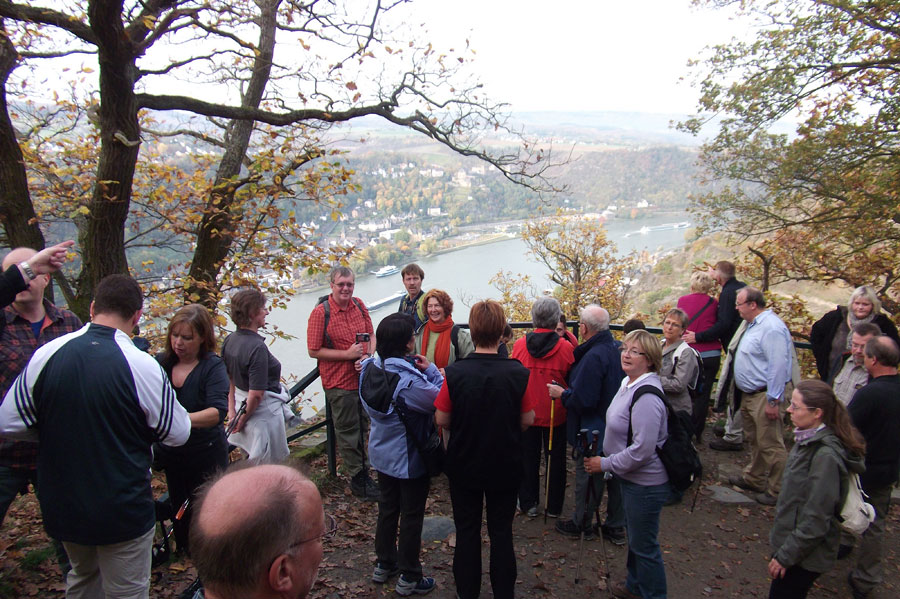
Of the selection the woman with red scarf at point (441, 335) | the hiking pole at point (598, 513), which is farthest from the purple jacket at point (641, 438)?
the woman with red scarf at point (441, 335)

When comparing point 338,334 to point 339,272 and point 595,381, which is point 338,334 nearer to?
point 339,272

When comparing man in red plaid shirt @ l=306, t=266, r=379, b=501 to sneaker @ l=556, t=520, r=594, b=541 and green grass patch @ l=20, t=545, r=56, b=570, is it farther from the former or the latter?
green grass patch @ l=20, t=545, r=56, b=570

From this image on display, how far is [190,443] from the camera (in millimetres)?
3365

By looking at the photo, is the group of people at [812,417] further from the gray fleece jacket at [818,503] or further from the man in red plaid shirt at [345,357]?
the man in red plaid shirt at [345,357]

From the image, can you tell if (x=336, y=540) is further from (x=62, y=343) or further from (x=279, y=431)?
(x=62, y=343)

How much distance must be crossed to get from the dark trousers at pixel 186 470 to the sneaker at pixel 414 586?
146 cm

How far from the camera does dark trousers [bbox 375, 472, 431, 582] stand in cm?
345

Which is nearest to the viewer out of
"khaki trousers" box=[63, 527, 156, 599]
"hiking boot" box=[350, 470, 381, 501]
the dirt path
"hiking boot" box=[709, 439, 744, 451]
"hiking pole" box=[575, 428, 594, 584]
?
"khaki trousers" box=[63, 527, 156, 599]

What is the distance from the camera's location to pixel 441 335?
4711 mm

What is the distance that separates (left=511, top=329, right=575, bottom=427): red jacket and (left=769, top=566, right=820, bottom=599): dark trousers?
→ 1.83 metres

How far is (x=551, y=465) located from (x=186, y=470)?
9.41 ft

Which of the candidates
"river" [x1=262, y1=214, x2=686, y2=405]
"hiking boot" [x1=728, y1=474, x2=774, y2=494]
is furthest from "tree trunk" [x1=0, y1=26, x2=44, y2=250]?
"hiking boot" [x1=728, y1=474, x2=774, y2=494]

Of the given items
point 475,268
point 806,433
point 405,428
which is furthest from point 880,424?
point 475,268

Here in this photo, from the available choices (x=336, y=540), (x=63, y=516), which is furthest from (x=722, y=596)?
(x=63, y=516)
